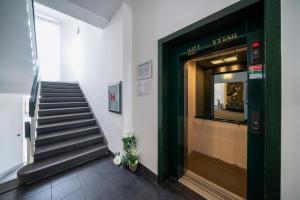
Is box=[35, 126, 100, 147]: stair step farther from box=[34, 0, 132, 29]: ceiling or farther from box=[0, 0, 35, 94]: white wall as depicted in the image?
box=[34, 0, 132, 29]: ceiling

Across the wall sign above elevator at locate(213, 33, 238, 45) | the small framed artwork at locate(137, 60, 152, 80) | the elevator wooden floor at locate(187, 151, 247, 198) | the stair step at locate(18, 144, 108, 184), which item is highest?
the wall sign above elevator at locate(213, 33, 238, 45)

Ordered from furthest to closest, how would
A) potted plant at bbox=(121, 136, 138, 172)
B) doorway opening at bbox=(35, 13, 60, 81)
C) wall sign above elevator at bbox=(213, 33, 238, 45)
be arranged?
doorway opening at bbox=(35, 13, 60, 81) < potted plant at bbox=(121, 136, 138, 172) < wall sign above elevator at bbox=(213, 33, 238, 45)

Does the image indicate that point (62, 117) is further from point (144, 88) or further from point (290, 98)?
point (290, 98)

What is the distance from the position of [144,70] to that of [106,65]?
137 centimetres

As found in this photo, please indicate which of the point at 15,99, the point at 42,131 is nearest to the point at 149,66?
the point at 42,131

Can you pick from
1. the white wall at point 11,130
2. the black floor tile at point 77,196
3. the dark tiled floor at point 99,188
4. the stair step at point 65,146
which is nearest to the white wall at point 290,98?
the dark tiled floor at point 99,188

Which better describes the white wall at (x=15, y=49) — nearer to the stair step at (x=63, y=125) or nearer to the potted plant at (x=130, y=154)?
the stair step at (x=63, y=125)

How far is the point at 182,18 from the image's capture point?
60.4 inches

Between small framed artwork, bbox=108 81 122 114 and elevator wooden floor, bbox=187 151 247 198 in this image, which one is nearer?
elevator wooden floor, bbox=187 151 247 198

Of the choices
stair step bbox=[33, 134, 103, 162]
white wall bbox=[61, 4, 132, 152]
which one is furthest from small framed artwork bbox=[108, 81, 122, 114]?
stair step bbox=[33, 134, 103, 162]

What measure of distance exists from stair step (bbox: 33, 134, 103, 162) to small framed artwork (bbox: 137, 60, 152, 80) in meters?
1.96

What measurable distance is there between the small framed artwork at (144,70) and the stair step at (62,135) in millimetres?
2076

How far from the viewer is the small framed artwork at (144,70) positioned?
200 centimetres

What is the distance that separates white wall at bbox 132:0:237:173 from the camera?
150 cm
